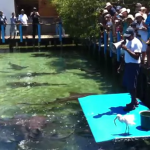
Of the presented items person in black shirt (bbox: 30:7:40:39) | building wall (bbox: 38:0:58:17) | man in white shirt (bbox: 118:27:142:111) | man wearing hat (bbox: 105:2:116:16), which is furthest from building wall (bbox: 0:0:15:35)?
man in white shirt (bbox: 118:27:142:111)

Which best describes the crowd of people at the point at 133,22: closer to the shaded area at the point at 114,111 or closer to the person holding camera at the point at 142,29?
the person holding camera at the point at 142,29

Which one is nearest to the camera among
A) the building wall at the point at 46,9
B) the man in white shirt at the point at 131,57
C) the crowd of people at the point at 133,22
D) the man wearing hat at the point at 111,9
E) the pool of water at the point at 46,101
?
the man in white shirt at the point at 131,57

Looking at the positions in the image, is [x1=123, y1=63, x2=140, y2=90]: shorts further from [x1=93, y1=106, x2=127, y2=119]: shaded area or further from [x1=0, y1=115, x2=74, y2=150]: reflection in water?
[x1=0, y1=115, x2=74, y2=150]: reflection in water

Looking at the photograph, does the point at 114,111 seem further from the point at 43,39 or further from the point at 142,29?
the point at 43,39

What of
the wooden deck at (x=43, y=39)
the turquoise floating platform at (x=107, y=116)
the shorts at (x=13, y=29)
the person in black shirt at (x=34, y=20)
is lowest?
the turquoise floating platform at (x=107, y=116)

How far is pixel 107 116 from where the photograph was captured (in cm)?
766

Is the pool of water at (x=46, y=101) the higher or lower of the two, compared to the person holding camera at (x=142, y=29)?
lower

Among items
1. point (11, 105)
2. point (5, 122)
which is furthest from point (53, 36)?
point (5, 122)

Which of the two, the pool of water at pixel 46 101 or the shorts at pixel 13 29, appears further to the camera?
the shorts at pixel 13 29

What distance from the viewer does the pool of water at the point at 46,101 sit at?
7445 mm

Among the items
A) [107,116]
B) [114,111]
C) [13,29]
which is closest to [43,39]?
[13,29]

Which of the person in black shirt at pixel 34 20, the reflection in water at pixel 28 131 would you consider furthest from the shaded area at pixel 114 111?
the person in black shirt at pixel 34 20

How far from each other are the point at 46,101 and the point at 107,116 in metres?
3.07

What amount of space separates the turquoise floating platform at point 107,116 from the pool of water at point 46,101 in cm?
34
